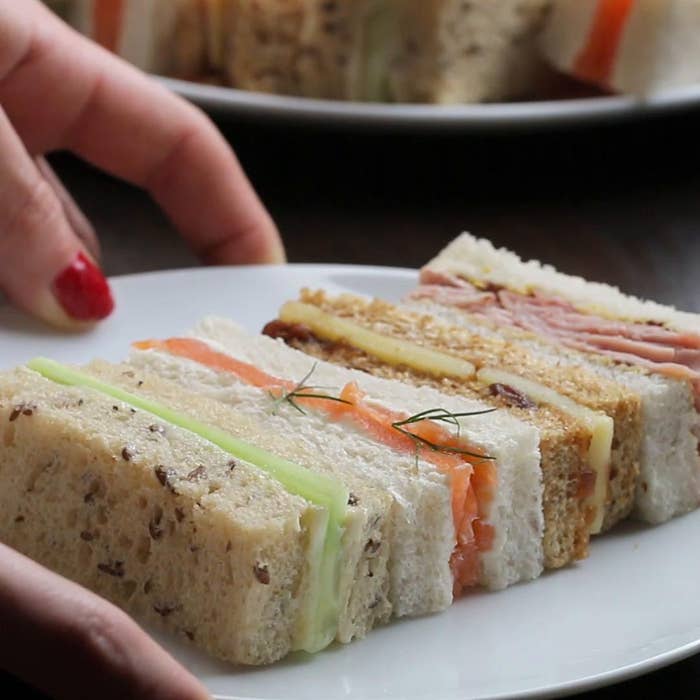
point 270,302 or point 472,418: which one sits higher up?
Result: point 472,418

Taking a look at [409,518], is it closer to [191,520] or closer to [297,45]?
[191,520]

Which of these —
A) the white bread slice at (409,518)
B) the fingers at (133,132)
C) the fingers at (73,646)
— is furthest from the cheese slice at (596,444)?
Answer: the fingers at (133,132)

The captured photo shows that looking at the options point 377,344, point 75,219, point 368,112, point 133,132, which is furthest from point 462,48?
point 377,344

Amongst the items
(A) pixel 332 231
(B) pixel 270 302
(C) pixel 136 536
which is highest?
(C) pixel 136 536

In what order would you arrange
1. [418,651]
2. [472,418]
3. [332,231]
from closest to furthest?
[418,651] → [472,418] → [332,231]

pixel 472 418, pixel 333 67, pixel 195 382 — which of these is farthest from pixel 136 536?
pixel 333 67

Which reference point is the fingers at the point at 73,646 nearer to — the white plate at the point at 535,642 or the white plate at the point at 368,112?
the white plate at the point at 535,642

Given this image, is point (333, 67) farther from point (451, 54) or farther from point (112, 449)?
point (112, 449)
